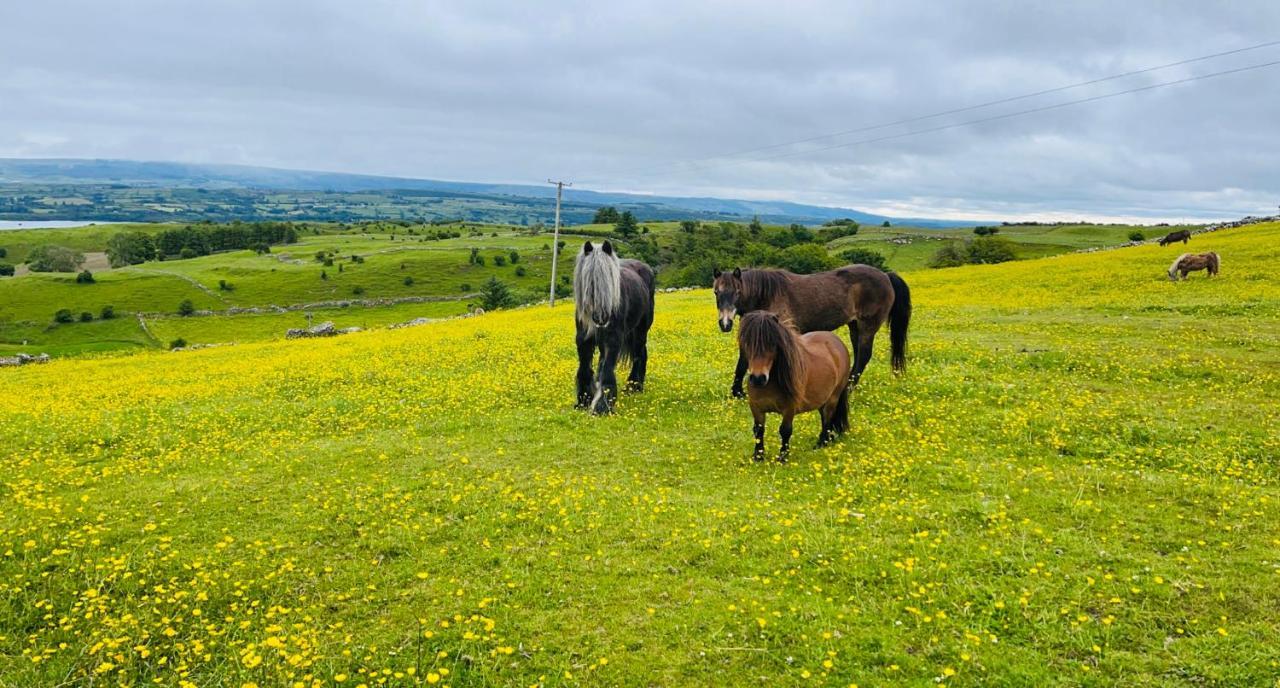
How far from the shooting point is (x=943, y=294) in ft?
128

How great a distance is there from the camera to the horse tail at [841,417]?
1215 centimetres

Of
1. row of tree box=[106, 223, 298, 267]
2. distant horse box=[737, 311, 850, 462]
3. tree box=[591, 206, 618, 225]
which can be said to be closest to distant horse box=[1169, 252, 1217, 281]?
distant horse box=[737, 311, 850, 462]

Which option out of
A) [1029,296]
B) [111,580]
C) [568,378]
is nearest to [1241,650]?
[111,580]

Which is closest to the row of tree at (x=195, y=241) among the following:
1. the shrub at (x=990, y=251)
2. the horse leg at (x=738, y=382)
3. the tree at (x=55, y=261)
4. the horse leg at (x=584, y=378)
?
the tree at (x=55, y=261)

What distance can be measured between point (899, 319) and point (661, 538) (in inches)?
415

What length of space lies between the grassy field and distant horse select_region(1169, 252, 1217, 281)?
19.5 meters

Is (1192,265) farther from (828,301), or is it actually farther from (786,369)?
(786,369)

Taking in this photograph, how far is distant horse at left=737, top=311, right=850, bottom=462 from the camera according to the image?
33.3 ft

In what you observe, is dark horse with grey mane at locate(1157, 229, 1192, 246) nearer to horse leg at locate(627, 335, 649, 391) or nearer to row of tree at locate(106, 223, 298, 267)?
horse leg at locate(627, 335, 649, 391)

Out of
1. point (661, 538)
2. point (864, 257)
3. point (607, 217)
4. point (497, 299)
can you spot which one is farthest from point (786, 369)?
point (607, 217)

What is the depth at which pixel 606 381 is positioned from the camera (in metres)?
14.7

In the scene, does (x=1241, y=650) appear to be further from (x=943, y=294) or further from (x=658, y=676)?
(x=943, y=294)

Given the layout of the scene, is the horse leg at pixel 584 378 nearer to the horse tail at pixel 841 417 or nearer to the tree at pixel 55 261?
the horse tail at pixel 841 417

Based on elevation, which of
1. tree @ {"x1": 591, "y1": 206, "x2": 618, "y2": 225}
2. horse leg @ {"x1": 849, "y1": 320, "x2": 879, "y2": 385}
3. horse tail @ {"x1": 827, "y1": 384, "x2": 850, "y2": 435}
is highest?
tree @ {"x1": 591, "y1": 206, "x2": 618, "y2": 225}
